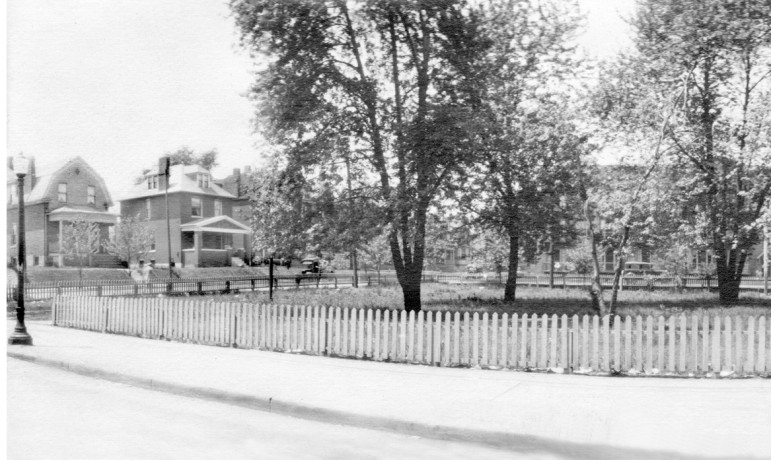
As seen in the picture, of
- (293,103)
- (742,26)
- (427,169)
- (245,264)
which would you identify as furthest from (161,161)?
(245,264)

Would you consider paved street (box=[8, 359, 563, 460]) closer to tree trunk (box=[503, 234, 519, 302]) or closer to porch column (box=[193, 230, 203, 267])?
porch column (box=[193, 230, 203, 267])

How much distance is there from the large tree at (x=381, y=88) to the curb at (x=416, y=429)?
5.25 meters

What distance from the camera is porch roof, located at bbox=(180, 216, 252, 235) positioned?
14805 millimetres

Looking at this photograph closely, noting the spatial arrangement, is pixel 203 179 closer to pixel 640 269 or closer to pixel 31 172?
pixel 31 172

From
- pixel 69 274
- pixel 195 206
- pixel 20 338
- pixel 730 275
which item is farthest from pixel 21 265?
pixel 730 275

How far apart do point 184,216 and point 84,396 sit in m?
9.63

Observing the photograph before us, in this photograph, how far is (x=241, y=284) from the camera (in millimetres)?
25625

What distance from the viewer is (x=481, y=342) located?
9.05m

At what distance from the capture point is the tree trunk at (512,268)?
49.6ft

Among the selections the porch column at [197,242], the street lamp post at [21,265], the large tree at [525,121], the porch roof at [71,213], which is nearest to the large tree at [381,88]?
the large tree at [525,121]

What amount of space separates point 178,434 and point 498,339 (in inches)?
199

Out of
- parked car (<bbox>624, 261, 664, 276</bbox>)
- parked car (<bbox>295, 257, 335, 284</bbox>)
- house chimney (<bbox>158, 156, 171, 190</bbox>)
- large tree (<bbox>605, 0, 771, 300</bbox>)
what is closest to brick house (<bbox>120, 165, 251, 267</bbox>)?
house chimney (<bbox>158, 156, 171, 190</bbox>)

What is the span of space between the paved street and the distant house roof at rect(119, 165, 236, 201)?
5072mm

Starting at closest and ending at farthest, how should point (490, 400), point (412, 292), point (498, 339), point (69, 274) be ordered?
point (490, 400), point (498, 339), point (412, 292), point (69, 274)
